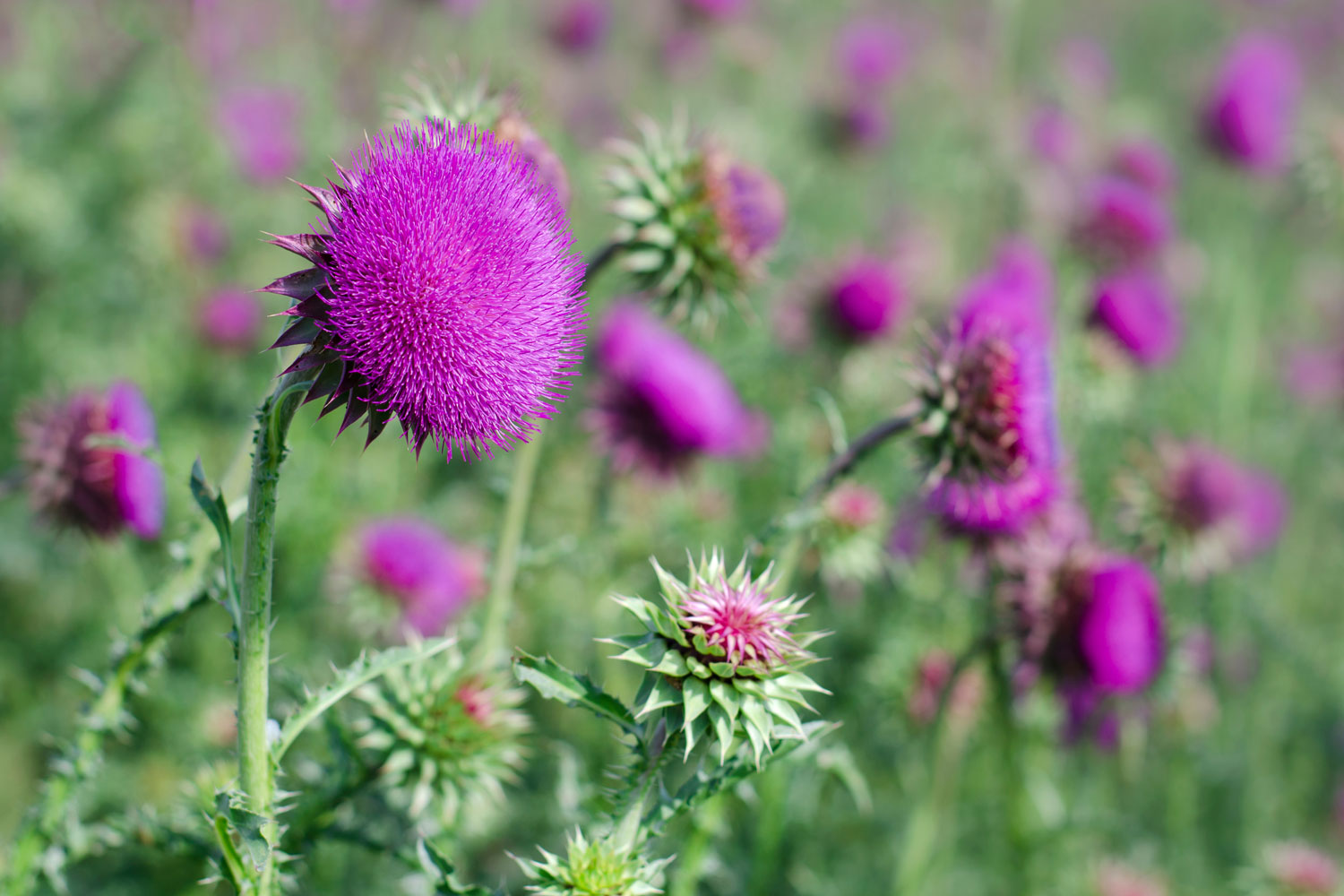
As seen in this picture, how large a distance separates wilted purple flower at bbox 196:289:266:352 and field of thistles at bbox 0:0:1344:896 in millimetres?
36

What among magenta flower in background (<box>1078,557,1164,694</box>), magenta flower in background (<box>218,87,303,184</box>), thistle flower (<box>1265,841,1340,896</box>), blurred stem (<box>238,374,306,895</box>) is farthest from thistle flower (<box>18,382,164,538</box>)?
thistle flower (<box>1265,841,1340,896</box>)

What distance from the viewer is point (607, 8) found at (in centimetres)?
997

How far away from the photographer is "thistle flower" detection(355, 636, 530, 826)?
309 cm

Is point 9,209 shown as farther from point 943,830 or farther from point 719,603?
point 943,830

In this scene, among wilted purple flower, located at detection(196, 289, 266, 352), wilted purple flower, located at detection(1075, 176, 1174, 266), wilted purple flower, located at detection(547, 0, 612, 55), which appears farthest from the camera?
wilted purple flower, located at detection(547, 0, 612, 55)

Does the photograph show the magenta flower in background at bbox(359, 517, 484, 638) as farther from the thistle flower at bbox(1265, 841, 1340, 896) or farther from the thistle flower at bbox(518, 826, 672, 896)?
the thistle flower at bbox(1265, 841, 1340, 896)

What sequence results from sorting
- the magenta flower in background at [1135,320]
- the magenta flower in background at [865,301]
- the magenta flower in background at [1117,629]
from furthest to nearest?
the magenta flower in background at [1135,320] → the magenta flower in background at [865,301] → the magenta flower in background at [1117,629]

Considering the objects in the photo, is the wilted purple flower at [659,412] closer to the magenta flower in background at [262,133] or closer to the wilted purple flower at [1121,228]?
the wilted purple flower at [1121,228]

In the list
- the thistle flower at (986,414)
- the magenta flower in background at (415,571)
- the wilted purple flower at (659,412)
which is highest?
the wilted purple flower at (659,412)

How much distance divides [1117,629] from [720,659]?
A: 2.58 meters

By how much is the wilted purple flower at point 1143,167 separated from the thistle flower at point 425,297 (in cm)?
739

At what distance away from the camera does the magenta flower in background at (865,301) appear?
5770 millimetres

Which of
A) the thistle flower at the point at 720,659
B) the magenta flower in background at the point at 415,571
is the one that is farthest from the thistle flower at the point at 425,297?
the magenta flower in background at the point at 415,571

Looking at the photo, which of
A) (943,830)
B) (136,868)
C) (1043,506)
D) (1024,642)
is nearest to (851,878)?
(943,830)
